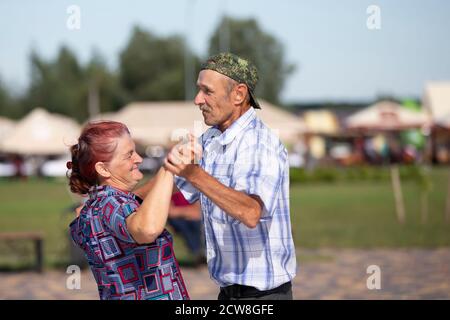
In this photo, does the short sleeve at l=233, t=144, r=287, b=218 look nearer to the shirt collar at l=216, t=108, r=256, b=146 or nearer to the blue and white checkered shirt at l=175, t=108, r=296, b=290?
the blue and white checkered shirt at l=175, t=108, r=296, b=290

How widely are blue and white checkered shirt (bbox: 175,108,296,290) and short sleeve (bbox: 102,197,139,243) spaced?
1.43 feet

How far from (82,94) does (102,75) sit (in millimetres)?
3340

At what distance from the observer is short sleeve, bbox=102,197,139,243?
326 centimetres

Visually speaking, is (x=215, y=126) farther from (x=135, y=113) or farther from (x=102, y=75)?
(x=102, y=75)

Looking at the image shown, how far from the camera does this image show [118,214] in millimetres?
3314

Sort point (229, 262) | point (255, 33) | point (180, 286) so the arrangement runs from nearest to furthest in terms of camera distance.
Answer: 1. point (180, 286)
2. point (229, 262)
3. point (255, 33)

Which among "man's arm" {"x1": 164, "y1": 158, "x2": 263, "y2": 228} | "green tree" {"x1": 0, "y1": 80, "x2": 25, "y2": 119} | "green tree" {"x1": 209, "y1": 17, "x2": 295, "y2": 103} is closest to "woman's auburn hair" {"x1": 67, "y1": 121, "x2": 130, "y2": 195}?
"man's arm" {"x1": 164, "y1": 158, "x2": 263, "y2": 228}

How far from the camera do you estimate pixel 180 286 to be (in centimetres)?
346

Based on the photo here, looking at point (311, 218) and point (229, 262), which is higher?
point (229, 262)

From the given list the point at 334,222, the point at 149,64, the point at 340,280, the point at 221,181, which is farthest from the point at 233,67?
the point at 149,64

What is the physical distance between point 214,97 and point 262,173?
47 cm

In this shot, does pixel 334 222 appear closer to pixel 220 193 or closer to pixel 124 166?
pixel 124 166

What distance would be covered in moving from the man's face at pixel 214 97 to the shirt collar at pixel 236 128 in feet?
0.18
